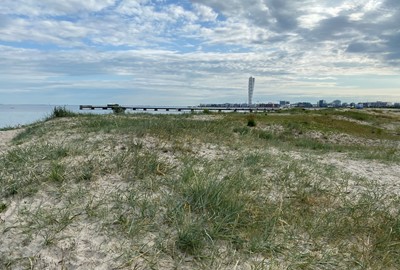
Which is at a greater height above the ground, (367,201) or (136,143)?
(136,143)

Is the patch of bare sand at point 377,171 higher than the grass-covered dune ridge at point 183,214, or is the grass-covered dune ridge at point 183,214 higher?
the grass-covered dune ridge at point 183,214

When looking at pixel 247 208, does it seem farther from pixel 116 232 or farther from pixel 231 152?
pixel 231 152

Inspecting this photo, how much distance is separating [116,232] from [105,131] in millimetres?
6627

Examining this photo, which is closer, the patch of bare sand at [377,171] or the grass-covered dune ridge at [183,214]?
the grass-covered dune ridge at [183,214]

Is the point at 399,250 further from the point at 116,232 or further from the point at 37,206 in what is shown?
the point at 37,206

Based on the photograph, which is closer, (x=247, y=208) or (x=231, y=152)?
(x=247, y=208)

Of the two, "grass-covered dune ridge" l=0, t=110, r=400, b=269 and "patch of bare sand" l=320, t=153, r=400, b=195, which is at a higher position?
"grass-covered dune ridge" l=0, t=110, r=400, b=269

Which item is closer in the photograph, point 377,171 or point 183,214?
point 183,214

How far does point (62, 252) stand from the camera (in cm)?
395

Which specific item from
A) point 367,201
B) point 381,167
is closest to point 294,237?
point 367,201

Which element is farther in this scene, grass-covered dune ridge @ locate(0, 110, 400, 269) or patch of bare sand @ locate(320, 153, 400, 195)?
patch of bare sand @ locate(320, 153, 400, 195)

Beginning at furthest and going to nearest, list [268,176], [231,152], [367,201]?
[231,152] < [268,176] < [367,201]

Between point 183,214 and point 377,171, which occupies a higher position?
point 183,214

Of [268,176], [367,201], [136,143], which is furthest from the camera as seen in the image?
[136,143]
